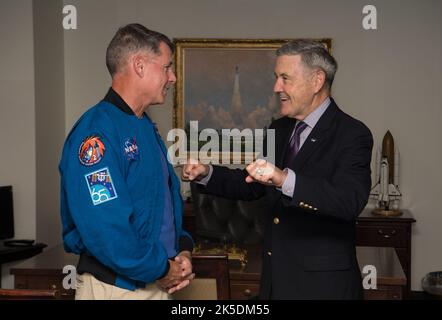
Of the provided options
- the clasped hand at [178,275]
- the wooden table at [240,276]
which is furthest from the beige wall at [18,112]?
the clasped hand at [178,275]

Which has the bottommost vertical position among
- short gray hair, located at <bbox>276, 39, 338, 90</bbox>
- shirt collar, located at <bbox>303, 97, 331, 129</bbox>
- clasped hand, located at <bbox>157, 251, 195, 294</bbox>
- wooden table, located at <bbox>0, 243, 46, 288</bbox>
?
wooden table, located at <bbox>0, 243, 46, 288</bbox>

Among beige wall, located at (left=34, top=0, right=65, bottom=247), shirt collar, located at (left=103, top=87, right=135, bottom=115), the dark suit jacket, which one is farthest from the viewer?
beige wall, located at (left=34, top=0, right=65, bottom=247)

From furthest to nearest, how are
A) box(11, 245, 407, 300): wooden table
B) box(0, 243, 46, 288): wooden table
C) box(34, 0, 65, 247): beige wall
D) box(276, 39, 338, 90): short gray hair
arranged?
box(34, 0, 65, 247): beige wall < box(0, 243, 46, 288): wooden table < box(11, 245, 407, 300): wooden table < box(276, 39, 338, 90): short gray hair

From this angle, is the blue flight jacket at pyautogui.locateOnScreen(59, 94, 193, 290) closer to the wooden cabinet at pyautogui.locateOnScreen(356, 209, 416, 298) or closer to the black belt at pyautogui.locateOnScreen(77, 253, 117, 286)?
the black belt at pyautogui.locateOnScreen(77, 253, 117, 286)

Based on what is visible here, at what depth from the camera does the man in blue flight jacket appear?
82.7 inches

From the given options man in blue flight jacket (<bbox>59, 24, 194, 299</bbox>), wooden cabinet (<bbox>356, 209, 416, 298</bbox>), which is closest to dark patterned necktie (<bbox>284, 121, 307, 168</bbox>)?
man in blue flight jacket (<bbox>59, 24, 194, 299</bbox>)

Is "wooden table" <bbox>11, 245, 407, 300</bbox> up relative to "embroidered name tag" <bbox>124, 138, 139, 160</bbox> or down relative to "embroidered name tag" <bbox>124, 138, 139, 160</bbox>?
down

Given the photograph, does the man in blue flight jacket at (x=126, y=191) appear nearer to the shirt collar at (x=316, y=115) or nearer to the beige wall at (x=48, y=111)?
the shirt collar at (x=316, y=115)

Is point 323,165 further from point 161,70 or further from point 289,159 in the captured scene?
point 161,70

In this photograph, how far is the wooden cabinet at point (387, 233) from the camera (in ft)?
18.1

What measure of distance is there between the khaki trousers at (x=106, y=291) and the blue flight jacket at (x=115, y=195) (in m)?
0.03

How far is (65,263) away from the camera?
3.46m

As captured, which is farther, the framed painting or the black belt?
the framed painting
